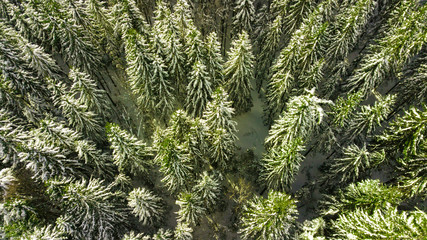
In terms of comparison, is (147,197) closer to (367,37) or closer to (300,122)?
(300,122)

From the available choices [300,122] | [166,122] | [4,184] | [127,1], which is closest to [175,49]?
[127,1]

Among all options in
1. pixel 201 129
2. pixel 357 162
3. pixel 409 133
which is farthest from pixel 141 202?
pixel 409 133

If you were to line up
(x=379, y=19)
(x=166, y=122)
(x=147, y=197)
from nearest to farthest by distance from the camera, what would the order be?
(x=147, y=197) → (x=166, y=122) → (x=379, y=19)

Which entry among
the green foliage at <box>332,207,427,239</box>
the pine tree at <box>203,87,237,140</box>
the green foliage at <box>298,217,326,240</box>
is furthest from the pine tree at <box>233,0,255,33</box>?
the green foliage at <box>332,207,427,239</box>

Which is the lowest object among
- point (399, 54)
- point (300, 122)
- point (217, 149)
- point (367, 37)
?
point (217, 149)

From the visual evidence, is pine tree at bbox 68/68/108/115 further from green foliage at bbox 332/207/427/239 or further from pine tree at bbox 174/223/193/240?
green foliage at bbox 332/207/427/239

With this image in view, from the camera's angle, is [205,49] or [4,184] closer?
[4,184]

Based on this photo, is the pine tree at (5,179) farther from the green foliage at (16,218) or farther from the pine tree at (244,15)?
the pine tree at (244,15)
